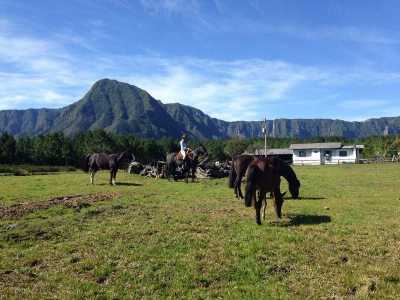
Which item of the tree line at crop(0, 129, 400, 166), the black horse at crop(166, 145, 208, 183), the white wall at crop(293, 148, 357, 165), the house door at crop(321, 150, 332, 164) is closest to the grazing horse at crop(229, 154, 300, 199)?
the black horse at crop(166, 145, 208, 183)

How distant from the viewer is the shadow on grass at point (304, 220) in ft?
50.4

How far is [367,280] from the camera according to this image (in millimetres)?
9172

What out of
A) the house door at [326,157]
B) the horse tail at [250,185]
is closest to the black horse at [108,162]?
the horse tail at [250,185]

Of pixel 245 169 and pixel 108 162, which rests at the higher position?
pixel 108 162

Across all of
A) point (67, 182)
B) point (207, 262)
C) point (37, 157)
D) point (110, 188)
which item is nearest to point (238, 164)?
point (110, 188)

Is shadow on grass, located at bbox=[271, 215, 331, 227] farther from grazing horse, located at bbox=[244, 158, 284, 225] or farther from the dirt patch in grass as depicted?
the dirt patch in grass

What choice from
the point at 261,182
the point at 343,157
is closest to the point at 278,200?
the point at 261,182

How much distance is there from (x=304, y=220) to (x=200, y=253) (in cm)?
601

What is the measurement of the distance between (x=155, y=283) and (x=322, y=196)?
16727 mm

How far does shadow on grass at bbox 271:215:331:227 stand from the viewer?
15367mm

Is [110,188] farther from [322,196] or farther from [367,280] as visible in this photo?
[367,280]

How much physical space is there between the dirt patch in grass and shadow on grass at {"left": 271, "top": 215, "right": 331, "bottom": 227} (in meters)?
8.95

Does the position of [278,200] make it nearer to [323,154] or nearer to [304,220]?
[304,220]

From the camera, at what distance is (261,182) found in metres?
15.4
